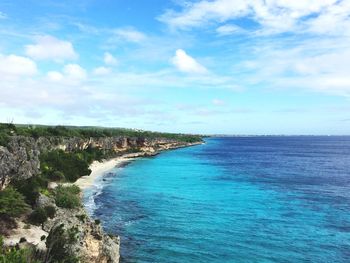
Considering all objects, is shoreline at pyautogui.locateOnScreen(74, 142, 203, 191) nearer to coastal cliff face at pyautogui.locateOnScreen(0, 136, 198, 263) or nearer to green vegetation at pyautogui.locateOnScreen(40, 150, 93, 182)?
green vegetation at pyautogui.locateOnScreen(40, 150, 93, 182)

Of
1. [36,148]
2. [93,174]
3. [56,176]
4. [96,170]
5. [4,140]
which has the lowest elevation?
[93,174]

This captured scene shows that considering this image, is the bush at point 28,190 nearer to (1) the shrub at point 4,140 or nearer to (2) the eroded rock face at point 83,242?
(1) the shrub at point 4,140

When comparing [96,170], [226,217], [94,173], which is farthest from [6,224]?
[96,170]

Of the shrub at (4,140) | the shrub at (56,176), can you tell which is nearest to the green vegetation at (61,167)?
the shrub at (56,176)

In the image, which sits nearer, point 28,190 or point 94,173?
point 28,190

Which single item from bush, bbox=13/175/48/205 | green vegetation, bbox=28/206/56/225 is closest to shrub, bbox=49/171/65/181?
bush, bbox=13/175/48/205

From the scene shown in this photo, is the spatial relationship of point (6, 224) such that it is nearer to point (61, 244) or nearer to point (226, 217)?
point (61, 244)
